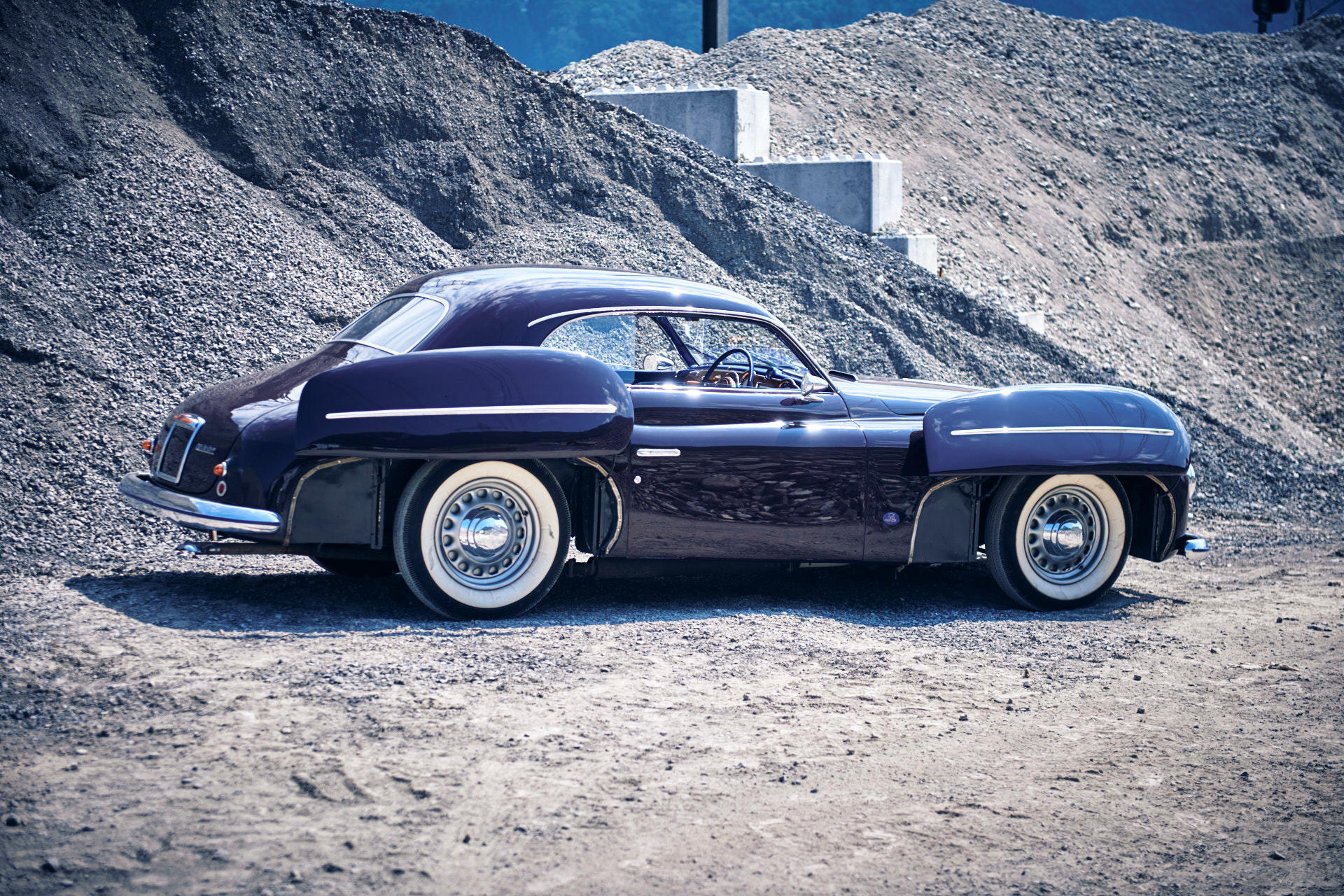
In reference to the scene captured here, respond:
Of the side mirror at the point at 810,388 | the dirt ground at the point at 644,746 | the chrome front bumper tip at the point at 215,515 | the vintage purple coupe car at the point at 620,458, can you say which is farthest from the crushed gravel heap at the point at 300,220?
the side mirror at the point at 810,388

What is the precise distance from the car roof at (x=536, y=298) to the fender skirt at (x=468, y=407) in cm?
26

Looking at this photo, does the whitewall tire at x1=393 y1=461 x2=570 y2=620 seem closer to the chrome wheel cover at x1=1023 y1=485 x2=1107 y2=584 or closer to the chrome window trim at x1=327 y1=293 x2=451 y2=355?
the chrome window trim at x1=327 y1=293 x2=451 y2=355

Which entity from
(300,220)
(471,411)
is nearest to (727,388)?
(471,411)

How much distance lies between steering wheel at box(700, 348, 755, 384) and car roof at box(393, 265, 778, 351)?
8.8 inches

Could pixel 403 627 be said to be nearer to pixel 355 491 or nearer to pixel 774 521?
pixel 355 491

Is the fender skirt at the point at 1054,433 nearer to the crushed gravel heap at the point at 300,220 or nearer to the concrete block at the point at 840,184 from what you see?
the crushed gravel heap at the point at 300,220

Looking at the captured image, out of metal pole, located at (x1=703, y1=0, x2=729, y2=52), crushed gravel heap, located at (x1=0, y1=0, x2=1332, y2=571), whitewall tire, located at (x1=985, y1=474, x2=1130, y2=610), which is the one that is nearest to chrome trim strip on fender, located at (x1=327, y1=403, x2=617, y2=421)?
whitewall tire, located at (x1=985, y1=474, x2=1130, y2=610)

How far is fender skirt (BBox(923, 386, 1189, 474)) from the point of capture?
6.39 m

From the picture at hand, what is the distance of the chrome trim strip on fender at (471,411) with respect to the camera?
5.39 metres

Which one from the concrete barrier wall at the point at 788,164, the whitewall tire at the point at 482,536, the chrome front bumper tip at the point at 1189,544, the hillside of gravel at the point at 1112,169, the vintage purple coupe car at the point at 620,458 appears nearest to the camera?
the vintage purple coupe car at the point at 620,458

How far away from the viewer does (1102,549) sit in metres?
6.88

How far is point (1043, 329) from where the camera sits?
57.4ft

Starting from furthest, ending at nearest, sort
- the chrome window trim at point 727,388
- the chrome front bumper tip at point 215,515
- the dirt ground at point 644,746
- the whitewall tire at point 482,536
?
the chrome window trim at point 727,388 < the whitewall tire at point 482,536 < the chrome front bumper tip at point 215,515 < the dirt ground at point 644,746

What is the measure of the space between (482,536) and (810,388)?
6.49 ft
